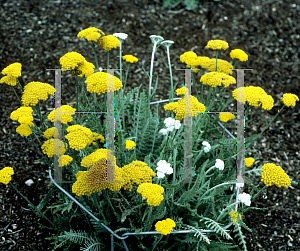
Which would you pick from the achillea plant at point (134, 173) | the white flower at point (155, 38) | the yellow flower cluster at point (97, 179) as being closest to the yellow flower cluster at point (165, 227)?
the achillea plant at point (134, 173)

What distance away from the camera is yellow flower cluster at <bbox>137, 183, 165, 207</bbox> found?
1421mm

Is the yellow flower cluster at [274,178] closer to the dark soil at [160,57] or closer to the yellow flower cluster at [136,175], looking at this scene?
the yellow flower cluster at [136,175]

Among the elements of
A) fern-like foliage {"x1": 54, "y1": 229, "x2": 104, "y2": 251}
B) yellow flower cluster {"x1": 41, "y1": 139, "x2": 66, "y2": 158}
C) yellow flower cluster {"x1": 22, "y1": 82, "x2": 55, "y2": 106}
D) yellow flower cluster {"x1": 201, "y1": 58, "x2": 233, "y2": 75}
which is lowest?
fern-like foliage {"x1": 54, "y1": 229, "x2": 104, "y2": 251}

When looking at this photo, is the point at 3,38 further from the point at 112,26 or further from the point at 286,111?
the point at 286,111

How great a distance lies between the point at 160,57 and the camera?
4.32 m

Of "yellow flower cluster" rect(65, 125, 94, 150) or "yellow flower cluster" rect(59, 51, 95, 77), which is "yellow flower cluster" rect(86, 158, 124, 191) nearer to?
"yellow flower cluster" rect(65, 125, 94, 150)

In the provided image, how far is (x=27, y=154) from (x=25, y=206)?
0.59m

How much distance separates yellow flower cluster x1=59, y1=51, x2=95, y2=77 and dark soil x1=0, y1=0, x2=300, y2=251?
1.32 metres

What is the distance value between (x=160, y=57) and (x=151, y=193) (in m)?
3.15

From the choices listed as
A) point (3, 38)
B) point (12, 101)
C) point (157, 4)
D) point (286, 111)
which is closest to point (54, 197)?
point (12, 101)

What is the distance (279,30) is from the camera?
4.84 m

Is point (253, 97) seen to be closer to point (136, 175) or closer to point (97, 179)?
point (136, 175)

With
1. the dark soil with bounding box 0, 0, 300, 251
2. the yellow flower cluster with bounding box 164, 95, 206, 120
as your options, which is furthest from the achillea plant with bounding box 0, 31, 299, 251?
the dark soil with bounding box 0, 0, 300, 251

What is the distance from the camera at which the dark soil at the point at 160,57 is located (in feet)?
8.78
